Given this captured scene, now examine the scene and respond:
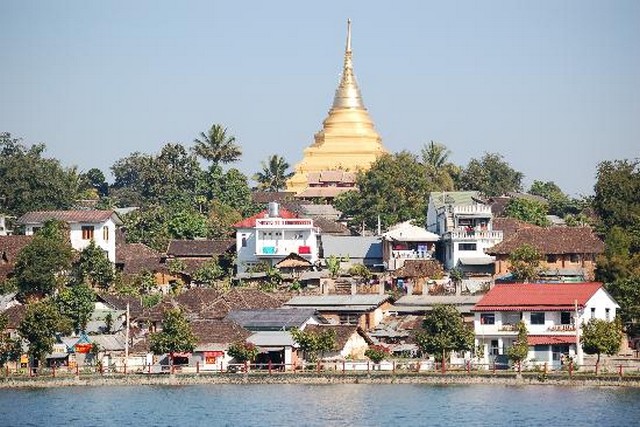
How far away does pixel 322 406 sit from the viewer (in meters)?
61.5

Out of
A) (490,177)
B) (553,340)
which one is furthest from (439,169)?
(553,340)

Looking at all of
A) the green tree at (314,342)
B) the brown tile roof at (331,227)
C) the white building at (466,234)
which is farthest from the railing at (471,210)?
the green tree at (314,342)

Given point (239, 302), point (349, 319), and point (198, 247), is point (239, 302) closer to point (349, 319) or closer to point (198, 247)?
point (349, 319)

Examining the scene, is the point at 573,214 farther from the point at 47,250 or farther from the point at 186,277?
the point at 47,250

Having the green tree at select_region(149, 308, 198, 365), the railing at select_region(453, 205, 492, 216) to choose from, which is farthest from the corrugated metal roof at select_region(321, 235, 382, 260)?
the green tree at select_region(149, 308, 198, 365)

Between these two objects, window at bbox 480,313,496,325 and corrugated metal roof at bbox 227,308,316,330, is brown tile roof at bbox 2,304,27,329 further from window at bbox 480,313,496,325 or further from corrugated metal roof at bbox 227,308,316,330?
window at bbox 480,313,496,325

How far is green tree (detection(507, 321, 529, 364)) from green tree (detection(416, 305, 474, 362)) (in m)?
1.66

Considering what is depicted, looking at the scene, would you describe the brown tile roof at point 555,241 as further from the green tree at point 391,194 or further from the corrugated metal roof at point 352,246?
the green tree at point 391,194

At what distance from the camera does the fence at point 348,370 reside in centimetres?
6744

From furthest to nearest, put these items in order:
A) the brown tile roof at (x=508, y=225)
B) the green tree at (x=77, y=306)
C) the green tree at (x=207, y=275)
Result: the brown tile roof at (x=508, y=225)
the green tree at (x=207, y=275)
the green tree at (x=77, y=306)

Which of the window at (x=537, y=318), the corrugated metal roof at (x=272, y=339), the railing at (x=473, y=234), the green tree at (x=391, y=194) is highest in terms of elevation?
the green tree at (x=391, y=194)

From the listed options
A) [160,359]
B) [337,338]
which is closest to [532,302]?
[337,338]

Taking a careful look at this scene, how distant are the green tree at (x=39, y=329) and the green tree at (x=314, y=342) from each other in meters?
8.99

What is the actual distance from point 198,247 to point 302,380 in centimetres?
2366
